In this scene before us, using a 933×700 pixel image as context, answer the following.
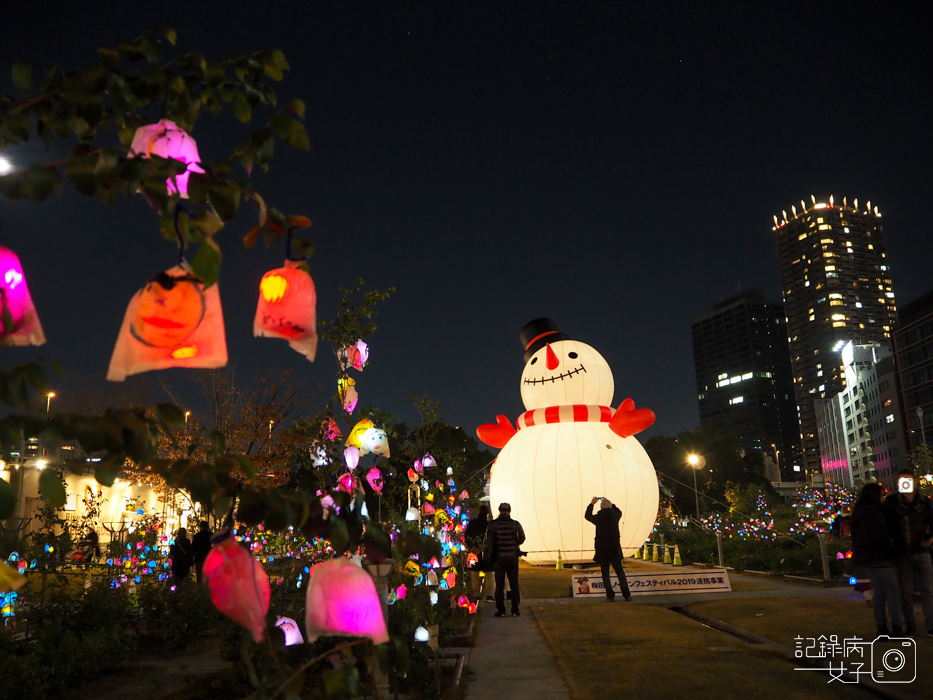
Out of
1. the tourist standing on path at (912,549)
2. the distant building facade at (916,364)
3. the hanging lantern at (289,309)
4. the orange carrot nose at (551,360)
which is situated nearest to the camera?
the hanging lantern at (289,309)

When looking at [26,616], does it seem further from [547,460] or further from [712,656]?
[547,460]

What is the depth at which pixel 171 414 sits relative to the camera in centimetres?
183

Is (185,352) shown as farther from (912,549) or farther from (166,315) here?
(912,549)

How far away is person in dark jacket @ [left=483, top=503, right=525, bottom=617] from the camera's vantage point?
400 inches

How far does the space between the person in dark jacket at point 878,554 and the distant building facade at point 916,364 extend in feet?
265

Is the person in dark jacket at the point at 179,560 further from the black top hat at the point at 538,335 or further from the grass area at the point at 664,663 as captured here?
the black top hat at the point at 538,335

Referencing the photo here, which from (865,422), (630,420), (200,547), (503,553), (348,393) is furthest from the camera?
(865,422)

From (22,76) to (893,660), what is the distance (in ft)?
23.6

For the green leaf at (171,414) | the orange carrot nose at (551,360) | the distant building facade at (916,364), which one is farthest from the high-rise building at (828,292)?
Answer: the green leaf at (171,414)

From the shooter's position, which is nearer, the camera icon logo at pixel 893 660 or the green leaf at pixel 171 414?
the green leaf at pixel 171 414

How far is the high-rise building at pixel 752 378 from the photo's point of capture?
572 ft

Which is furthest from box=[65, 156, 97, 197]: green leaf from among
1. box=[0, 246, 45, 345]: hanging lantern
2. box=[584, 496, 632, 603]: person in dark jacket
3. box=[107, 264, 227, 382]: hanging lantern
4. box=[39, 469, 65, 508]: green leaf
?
box=[584, 496, 632, 603]: person in dark jacket

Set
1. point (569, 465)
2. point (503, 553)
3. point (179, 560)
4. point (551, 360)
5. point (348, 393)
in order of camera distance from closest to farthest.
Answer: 1. point (348, 393)
2. point (503, 553)
3. point (179, 560)
4. point (569, 465)
5. point (551, 360)

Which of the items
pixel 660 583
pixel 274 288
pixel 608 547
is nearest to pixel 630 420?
pixel 660 583
